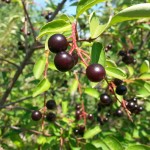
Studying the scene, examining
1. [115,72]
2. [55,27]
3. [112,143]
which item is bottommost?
[112,143]

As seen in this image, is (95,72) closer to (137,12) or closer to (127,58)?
(137,12)

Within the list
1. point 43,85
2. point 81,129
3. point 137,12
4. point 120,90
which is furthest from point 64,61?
point 81,129

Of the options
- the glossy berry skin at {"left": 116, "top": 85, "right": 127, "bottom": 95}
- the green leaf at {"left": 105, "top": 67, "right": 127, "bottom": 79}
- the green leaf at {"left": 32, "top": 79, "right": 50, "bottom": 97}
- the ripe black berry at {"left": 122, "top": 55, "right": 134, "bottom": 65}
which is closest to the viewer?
the green leaf at {"left": 105, "top": 67, "right": 127, "bottom": 79}

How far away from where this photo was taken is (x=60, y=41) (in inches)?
48.7

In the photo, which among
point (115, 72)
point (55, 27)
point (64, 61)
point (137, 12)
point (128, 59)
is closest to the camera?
point (137, 12)

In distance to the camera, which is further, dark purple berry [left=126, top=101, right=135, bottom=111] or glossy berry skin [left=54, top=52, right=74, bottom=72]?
dark purple berry [left=126, top=101, right=135, bottom=111]

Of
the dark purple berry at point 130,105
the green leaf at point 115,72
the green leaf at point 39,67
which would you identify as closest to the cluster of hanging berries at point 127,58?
the dark purple berry at point 130,105

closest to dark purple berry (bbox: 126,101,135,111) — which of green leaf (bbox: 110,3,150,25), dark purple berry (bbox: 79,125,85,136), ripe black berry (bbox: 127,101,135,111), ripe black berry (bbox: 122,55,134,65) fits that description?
ripe black berry (bbox: 127,101,135,111)

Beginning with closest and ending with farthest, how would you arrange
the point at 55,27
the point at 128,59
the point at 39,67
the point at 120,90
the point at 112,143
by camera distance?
the point at 55,27, the point at 120,90, the point at 112,143, the point at 39,67, the point at 128,59

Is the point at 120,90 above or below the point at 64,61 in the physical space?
below

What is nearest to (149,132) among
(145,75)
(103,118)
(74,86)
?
(103,118)

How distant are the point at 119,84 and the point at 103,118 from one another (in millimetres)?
1315

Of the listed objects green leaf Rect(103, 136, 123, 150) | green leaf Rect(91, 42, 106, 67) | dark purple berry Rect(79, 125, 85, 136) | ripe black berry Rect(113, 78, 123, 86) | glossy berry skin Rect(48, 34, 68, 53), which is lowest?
dark purple berry Rect(79, 125, 85, 136)

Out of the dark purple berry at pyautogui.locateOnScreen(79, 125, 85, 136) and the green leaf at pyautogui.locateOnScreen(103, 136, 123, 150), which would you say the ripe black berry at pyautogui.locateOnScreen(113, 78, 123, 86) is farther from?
the dark purple berry at pyautogui.locateOnScreen(79, 125, 85, 136)
